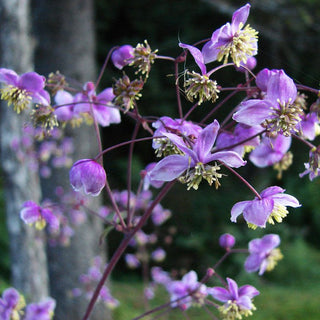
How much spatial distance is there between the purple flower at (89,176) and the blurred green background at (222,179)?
3.45 metres

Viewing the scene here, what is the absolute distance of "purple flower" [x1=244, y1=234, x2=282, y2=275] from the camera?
0.93m

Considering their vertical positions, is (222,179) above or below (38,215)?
below

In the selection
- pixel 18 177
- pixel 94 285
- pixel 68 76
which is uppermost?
pixel 68 76

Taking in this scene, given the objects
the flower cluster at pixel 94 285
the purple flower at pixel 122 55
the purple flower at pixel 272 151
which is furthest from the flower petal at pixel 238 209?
the flower cluster at pixel 94 285

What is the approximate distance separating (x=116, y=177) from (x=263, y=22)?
10.5 ft

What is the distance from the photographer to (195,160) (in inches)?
23.8

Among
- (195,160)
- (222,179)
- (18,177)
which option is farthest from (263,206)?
(222,179)

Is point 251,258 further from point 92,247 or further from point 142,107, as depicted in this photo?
point 142,107

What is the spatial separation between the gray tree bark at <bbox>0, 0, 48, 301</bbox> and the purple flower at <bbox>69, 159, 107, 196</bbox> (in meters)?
1.70

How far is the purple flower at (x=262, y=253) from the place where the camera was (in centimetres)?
93

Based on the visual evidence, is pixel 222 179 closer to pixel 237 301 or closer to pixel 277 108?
pixel 237 301

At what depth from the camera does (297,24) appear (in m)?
4.55

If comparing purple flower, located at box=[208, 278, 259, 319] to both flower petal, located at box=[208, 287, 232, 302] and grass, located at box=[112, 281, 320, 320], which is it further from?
grass, located at box=[112, 281, 320, 320]

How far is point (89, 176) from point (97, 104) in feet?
0.85
